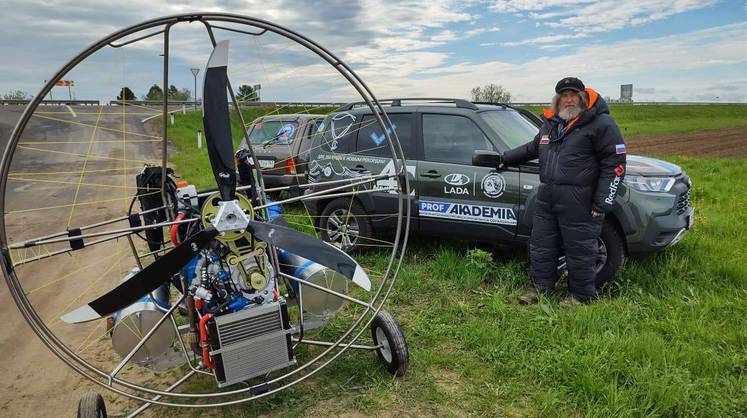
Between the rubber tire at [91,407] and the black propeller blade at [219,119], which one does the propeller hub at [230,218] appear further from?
the rubber tire at [91,407]

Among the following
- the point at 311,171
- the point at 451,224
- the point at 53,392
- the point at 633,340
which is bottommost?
the point at 53,392

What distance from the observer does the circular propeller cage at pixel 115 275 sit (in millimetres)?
2629

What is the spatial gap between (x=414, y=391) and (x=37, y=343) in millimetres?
3542

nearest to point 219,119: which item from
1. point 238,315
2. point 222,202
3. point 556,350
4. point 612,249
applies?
point 222,202

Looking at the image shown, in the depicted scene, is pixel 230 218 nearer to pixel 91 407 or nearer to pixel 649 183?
pixel 91 407

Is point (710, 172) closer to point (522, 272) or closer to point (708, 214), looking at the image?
point (708, 214)

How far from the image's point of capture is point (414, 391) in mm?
3561

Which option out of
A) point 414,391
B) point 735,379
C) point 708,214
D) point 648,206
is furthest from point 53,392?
point 708,214

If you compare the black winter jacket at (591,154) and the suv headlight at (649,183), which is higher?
the black winter jacket at (591,154)

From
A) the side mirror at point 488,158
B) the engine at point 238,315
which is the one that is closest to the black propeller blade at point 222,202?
Answer: the engine at point 238,315

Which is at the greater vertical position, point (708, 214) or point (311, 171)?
point (311, 171)

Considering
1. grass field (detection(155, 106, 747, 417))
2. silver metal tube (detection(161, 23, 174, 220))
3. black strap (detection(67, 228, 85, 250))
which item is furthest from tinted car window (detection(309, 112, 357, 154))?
black strap (detection(67, 228, 85, 250))

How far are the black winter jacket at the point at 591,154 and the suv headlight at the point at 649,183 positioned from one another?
0.62m

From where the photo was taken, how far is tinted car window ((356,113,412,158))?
6.17 m
